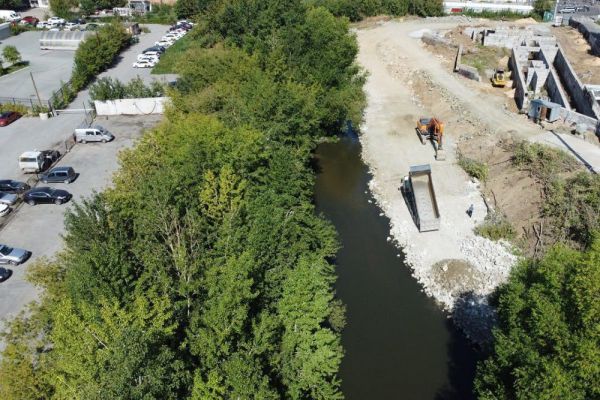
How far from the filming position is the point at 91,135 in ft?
160

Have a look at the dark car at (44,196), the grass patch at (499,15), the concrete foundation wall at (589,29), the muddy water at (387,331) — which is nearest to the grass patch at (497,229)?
the muddy water at (387,331)

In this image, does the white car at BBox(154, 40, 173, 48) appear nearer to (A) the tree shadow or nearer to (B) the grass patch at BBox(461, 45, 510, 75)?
(B) the grass patch at BBox(461, 45, 510, 75)

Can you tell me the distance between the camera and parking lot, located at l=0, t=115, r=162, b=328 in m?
30.7

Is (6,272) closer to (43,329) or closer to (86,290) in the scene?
(43,329)

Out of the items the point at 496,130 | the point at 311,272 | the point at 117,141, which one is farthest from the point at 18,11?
the point at 311,272

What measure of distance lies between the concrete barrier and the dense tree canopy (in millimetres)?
17060

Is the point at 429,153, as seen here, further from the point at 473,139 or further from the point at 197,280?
the point at 197,280

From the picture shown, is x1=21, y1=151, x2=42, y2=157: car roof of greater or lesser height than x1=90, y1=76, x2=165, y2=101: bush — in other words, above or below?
below

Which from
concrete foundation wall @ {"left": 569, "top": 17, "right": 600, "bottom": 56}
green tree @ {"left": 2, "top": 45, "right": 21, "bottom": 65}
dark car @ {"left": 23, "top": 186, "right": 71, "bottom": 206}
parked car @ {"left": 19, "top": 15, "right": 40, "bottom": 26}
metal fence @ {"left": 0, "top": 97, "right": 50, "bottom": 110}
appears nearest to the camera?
dark car @ {"left": 23, "top": 186, "right": 71, "bottom": 206}

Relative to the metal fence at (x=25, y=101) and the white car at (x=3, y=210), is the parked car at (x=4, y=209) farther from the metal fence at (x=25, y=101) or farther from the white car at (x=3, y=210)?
the metal fence at (x=25, y=101)

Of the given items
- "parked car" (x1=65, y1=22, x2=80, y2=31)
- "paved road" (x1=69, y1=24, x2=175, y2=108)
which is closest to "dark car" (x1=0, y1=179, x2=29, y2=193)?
"paved road" (x1=69, y1=24, x2=175, y2=108)

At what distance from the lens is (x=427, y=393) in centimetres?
2641

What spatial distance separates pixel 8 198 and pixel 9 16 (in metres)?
78.5

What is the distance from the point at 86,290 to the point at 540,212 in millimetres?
33250
